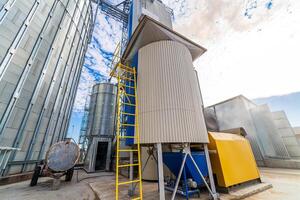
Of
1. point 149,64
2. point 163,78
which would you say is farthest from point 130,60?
point 163,78

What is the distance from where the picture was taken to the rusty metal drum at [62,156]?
5963 millimetres

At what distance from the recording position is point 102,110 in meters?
12.6

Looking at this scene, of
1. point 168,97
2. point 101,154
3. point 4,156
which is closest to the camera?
point 168,97

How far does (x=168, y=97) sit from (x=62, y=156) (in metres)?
6.44

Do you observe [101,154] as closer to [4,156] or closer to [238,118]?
[4,156]

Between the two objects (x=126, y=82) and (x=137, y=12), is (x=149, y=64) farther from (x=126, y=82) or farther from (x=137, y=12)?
(x=137, y=12)

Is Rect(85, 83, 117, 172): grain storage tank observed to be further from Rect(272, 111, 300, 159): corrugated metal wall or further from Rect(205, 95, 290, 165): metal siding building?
Rect(272, 111, 300, 159): corrugated metal wall

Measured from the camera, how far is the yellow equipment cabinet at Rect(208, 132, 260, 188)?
4550mm

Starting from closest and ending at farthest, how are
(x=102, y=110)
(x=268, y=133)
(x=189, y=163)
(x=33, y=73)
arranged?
(x=189, y=163) < (x=33, y=73) < (x=268, y=133) < (x=102, y=110)

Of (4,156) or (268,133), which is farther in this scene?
(268,133)

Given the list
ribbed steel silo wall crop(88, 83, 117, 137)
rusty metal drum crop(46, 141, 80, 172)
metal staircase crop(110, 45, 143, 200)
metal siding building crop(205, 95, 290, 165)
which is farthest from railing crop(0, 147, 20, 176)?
metal siding building crop(205, 95, 290, 165)

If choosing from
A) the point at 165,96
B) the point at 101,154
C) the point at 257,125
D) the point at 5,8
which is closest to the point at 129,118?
the point at 165,96

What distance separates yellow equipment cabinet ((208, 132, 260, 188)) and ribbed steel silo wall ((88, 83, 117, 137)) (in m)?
9.73

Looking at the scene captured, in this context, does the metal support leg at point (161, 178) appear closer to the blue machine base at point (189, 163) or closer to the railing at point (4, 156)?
the blue machine base at point (189, 163)
